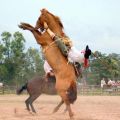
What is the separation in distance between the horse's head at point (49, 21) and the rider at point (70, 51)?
0.32 meters

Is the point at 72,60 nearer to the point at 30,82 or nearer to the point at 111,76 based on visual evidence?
the point at 30,82

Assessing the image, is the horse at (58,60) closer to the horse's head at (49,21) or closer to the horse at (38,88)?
the horse's head at (49,21)

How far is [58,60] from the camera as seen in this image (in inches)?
439

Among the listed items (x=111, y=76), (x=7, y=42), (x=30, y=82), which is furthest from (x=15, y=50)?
(x=30, y=82)

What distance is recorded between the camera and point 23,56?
49.8 m

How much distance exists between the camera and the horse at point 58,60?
1095 cm

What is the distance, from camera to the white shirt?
10906 millimetres

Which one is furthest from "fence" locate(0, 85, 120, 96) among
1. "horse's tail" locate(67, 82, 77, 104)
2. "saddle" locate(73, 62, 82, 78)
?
"horse's tail" locate(67, 82, 77, 104)

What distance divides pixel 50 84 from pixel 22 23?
201 inches

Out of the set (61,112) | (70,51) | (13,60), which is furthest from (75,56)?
(13,60)

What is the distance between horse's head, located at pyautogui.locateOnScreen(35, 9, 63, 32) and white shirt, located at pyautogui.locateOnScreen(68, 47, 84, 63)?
0.96 meters

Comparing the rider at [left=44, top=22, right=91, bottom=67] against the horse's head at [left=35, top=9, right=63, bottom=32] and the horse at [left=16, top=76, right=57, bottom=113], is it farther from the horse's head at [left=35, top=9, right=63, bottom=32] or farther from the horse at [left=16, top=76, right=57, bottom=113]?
the horse at [left=16, top=76, right=57, bottom=113]

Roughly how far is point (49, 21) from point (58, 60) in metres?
1.25

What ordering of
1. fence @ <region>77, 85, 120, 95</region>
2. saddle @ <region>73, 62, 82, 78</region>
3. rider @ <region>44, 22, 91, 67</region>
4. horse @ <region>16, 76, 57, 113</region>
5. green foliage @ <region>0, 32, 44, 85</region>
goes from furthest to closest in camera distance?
1. green foliage @ <region>0, 32, 44, 85</region>
2. fence @ <region>77, 85, 120, 95</region>
3. horse @ <region>16, 76, 57, 113</region>
4. saddle @ <region>73, 62, 82, 78</region>
5. rider @ <region>44, 22, 91, 67</region>
